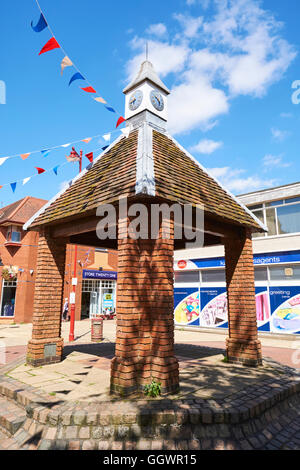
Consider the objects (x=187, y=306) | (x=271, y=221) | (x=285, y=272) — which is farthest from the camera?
(x=187, y=306)

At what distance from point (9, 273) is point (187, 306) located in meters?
13.5

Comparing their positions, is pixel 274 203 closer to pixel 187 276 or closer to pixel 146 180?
pixel 187 276

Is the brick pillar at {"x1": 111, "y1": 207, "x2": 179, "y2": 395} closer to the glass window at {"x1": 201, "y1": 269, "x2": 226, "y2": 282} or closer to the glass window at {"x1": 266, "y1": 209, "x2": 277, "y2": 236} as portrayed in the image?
the glass window at {"x1": 266, "y1": 209, "x2": 277, "y2": 236}

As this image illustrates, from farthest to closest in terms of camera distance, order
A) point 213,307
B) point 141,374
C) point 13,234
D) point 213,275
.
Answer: point 13,234 < point 213,275 < point 213,307 < point 141,374

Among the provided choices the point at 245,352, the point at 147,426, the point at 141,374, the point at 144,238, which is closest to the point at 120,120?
the point at 144,238

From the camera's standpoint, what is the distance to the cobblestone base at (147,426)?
3.83 metres

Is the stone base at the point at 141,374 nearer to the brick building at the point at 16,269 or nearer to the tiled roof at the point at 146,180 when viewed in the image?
the tiled roof at the point at 146,180

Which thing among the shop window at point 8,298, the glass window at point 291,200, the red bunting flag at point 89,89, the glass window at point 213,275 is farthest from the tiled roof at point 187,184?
the shop window at point 8,298

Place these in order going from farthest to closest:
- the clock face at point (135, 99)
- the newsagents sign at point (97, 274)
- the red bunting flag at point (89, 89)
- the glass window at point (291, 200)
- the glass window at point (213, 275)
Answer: the newsagents sign at point (97, 274), the glass window at point (213, 275), the glass window at point (291, 200), the clock face at point (135, 99), the red bunting flag at point (89, 89)

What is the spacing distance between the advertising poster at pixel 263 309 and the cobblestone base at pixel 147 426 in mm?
11250

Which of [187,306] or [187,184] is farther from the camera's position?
[187,306]

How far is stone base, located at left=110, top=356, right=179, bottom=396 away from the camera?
4.70 meters

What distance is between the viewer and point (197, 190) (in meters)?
6.75

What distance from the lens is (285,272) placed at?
49.1 ft
